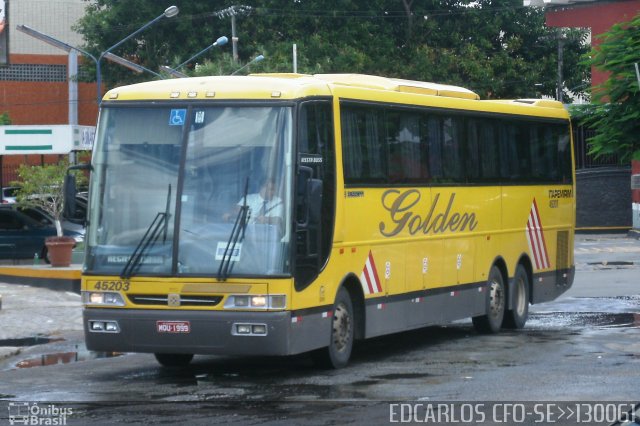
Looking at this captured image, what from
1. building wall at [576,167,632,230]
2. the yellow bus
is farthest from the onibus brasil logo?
building wall at [576,167,632,230]

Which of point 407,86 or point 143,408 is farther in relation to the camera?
point 407,86

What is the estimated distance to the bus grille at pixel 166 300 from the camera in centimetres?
1280

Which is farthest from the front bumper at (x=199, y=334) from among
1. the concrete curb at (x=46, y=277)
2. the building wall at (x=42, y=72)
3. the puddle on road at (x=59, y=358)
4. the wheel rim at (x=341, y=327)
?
the building wall at (x=42, y=72)

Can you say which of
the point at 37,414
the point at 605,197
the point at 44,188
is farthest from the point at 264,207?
the point at 605,197

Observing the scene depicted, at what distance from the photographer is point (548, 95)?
207 ft

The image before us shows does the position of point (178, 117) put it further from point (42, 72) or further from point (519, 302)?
point (42, 72)

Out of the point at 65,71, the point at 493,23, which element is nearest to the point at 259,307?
the point at 493,23

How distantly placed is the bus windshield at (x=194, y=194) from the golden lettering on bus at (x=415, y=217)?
8.33 feet

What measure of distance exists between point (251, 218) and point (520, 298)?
306 inches

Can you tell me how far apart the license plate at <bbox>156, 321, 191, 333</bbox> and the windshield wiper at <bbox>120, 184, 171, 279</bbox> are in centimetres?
63

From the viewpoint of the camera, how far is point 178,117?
1337 centimetres

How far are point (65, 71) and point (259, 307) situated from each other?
57049 mm

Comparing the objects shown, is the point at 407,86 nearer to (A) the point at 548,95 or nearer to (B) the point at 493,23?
(B) the point at 493,23

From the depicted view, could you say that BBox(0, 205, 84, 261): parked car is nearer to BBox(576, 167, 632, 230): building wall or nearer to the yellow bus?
the yellow bus
